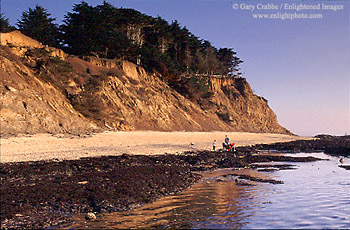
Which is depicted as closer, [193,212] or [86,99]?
[193,212]

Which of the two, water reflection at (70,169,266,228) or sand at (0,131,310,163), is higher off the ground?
sand at (0,131,310,163)

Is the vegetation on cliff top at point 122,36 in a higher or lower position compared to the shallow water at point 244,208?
higher

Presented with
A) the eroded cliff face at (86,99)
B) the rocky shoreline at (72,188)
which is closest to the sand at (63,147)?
the rocky shoreline at (72,188)

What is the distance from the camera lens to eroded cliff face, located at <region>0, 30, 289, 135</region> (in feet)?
73.8

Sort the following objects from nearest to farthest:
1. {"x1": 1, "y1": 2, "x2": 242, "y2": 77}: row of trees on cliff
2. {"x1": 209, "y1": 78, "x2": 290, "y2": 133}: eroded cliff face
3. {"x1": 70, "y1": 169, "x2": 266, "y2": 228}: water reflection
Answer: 1. {"x1": 70, "y1": 169, "x2": 266, "y2": 228}: water reflection
2. {"x1": 1, "y1": 2, "x2": 242, "y2": 77}: row of trees on cliff
3. {"x1": 209, "y1": 78, "x2": 290, "y2": 133}: eroded cliff face

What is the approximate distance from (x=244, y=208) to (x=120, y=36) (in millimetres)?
36342

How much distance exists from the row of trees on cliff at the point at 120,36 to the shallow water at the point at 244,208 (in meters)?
32.2

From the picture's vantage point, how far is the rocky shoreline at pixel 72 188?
23.1 feet

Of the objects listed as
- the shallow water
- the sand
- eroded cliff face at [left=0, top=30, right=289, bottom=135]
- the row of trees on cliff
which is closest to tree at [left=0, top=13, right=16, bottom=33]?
the row of trees on cliff

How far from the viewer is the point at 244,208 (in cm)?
832

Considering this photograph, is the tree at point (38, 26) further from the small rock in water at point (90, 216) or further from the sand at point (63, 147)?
the small rock in water at point (90, 216)

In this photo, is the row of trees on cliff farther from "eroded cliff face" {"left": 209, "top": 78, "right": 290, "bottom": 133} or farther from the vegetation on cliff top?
"eroded cliff face" {"left": 209, "top": 78, "right": 290, "bottom": 133}

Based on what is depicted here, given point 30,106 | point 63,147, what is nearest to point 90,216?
point 63,147

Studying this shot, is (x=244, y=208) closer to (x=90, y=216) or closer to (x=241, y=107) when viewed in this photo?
(x=90, y=216)
